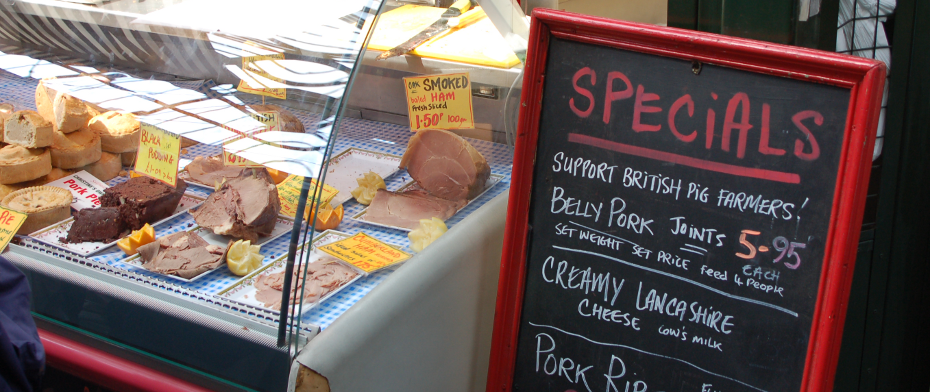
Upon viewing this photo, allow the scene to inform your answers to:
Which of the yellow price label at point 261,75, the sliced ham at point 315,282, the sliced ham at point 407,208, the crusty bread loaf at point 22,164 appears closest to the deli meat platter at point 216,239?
the sliced ham at point 315,282

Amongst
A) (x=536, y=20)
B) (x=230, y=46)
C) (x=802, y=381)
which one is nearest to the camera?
(x=802, y=381)

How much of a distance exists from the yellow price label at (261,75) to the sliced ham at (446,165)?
0.43 m

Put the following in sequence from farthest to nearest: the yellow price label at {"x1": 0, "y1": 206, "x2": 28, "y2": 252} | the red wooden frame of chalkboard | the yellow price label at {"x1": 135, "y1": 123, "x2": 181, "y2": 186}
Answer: the yellow price label at {"x1": 135, "y1": 123, "x2": 181, "y2": 186} < the yellow price label at {"x1": 0, "y1": 206, "x2": 28, "y2": 252} < the red wooden frame of chalkboard

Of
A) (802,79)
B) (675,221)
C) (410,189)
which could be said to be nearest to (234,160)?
(410,189)

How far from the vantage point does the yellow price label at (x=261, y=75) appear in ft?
5.41

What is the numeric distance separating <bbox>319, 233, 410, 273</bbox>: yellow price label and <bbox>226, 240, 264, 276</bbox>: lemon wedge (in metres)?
0.21

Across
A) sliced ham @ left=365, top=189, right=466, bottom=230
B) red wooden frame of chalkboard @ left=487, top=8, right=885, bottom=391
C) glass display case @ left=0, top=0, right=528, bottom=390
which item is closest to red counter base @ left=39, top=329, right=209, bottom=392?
glass display case @ left=0, top=0, right=528, bottom=390

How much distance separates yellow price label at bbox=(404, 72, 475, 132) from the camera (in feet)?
5.80

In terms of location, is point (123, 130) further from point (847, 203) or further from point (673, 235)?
point (847, 203)

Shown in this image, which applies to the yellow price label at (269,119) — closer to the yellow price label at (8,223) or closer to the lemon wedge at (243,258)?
the lemon wedge at (243,258)

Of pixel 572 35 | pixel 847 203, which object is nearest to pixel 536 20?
pixel 572 35

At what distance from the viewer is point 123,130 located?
1988mm

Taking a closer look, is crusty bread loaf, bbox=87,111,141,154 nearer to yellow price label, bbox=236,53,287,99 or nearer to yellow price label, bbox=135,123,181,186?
yellow price label, bbox=135,123,181,186

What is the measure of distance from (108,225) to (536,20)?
1.27 m
